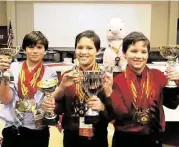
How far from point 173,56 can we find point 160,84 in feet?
0.55

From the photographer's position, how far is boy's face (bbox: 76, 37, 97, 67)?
4.59 feet

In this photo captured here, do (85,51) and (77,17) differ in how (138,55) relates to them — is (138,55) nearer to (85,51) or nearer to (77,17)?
(85,51)

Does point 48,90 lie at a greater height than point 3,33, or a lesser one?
lesser

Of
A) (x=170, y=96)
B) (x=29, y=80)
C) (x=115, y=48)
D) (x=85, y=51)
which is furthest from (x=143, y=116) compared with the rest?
(x=115, y=48)

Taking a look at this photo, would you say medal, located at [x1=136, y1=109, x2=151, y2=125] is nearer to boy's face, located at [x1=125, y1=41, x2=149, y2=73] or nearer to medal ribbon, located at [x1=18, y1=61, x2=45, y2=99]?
boy's face, located at [x1=125, y1=41, x2=149, y2=73]

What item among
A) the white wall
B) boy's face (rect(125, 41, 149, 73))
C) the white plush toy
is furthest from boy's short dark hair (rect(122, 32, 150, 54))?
the white wall

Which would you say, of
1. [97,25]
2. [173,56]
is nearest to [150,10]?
[97,25]

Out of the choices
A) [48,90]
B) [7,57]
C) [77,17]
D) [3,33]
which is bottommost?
[48,90]

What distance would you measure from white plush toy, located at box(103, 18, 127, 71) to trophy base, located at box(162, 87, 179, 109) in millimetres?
1121

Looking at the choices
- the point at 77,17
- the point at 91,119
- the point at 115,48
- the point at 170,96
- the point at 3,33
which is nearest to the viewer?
the point at 91,119

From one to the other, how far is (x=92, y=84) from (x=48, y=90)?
0.19m

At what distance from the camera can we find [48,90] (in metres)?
1.34

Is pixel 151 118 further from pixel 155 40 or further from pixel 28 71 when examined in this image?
pixel 155 40

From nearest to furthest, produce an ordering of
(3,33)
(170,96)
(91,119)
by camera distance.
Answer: (91,119) < (170,96) < (3,33)
